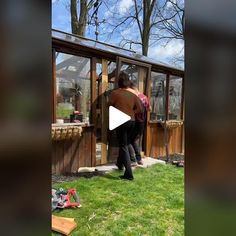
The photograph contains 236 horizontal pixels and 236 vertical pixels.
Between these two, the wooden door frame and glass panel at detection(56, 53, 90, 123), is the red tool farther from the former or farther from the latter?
the wooden door frame

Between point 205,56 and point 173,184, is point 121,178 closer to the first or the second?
point 173,184

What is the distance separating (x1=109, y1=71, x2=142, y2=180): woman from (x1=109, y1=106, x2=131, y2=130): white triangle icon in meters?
0.05

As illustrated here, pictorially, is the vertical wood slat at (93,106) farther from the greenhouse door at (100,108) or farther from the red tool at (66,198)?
the red tool at (66,198)

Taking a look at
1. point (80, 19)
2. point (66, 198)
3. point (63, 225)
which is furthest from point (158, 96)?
point (80, 19)

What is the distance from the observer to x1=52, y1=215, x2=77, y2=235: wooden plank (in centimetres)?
224

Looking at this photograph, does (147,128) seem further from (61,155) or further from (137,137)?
(61,155)

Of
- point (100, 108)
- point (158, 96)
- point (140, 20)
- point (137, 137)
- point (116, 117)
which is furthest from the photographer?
point (140, 20)

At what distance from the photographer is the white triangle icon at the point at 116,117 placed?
160 inches

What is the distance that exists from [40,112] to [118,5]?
12.3 metres

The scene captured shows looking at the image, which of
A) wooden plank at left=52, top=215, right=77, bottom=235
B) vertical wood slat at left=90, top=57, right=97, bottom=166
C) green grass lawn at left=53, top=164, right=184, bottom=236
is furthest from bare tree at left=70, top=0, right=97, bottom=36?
wooden plank at left=52, top=215, right=77, bottom=235

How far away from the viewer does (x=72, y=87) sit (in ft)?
14.0

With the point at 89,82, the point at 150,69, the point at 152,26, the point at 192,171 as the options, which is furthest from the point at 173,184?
the point at 152,26

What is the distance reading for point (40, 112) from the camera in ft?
2.15

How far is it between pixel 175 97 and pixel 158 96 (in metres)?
0.66
